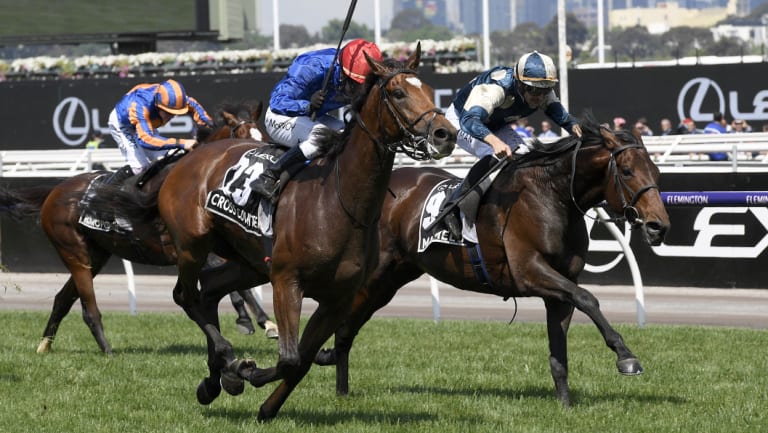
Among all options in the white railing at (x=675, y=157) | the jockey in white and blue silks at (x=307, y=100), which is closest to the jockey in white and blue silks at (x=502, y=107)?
the jockey in white and blue silks at (x=307, y=100)

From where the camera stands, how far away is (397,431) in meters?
6.09

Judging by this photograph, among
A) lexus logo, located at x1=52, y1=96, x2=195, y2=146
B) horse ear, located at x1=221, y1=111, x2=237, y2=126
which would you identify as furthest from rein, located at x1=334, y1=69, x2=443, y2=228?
lexus logo, located at x1=52, y1=96, x2=195, y2=146

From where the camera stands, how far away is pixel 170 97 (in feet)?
32.4

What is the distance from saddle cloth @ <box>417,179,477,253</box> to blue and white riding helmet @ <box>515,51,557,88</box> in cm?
88

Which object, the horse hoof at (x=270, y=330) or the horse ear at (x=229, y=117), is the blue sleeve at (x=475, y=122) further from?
the horse hoof at (x=270, y=330)

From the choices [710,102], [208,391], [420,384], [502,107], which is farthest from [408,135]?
[710,102]

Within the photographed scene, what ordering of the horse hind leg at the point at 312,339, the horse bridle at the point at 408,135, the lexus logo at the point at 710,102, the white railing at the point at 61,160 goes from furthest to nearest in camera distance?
the lexus logo at the point at 710,102 < the white railing at the point at 61,160 < the horse hind leg at the point at 312,339 < the horse bridle at the point at 408,135

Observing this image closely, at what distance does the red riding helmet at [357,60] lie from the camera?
6359 mm

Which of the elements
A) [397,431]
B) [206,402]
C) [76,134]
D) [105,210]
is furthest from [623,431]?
[76,134]

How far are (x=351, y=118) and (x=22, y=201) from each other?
15.2ft

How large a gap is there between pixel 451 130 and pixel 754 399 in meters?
2.79

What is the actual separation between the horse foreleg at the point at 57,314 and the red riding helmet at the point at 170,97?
62.4 inches

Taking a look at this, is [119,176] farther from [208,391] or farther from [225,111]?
[208,391]

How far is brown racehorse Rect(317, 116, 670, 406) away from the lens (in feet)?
22.5
